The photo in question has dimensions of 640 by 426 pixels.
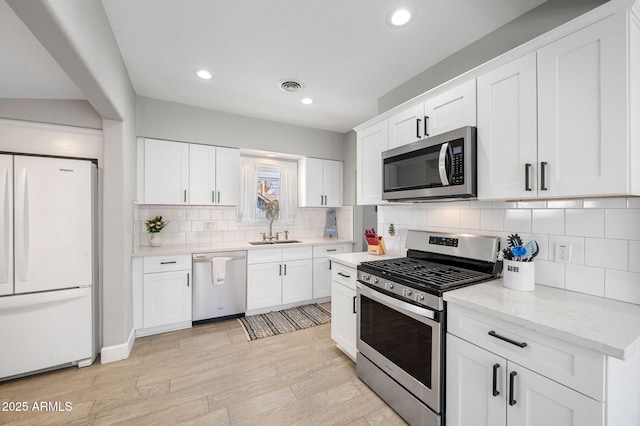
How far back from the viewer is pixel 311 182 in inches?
166

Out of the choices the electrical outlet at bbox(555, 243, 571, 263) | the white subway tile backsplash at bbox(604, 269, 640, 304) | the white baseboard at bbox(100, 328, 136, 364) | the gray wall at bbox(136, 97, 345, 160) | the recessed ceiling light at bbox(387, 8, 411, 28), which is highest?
the recessed ceiling light at bbox(387, 8, 411, 28)

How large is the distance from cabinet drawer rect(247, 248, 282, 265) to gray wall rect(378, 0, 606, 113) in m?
2.44

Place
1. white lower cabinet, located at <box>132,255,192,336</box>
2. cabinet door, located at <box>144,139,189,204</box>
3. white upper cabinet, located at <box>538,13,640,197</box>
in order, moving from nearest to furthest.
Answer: white upper cabinet, located at <box>538,13,640,197</box> → white lower cabinet, located at <box>132,255,192,336</box> → cabinet door, located at <box>144,139,189,204</box>

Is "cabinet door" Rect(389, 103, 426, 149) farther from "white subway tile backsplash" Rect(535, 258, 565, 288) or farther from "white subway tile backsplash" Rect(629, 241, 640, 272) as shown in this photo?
"white subway tile backsplash" Rect(629, 241, 640, 272)

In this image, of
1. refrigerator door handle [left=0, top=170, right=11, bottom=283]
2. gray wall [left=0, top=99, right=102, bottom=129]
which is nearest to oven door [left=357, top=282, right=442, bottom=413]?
refrigerator door handle [left=0, top=170, right=11, bottom=283]

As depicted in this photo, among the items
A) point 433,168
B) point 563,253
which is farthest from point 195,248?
point 563,253

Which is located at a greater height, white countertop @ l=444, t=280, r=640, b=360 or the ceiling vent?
the ceiling vent

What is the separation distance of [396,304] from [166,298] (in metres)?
2.63

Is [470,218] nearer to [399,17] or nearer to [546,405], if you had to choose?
[546,405]

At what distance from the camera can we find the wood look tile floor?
1777 mm

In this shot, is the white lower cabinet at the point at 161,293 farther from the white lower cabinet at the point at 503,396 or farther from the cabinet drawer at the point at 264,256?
the white lower cabinet at the point at 503,396

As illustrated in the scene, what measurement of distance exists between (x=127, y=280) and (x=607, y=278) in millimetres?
3660

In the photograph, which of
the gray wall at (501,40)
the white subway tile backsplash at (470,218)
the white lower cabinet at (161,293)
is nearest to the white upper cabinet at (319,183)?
the gray wall at (501,40)

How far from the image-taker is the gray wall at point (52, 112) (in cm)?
222
